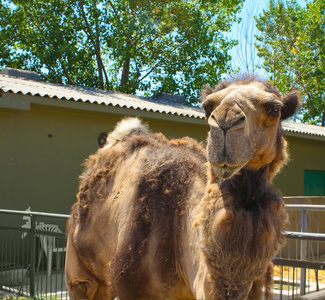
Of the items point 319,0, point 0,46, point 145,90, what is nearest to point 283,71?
point 319,0

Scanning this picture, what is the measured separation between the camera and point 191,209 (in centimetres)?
288

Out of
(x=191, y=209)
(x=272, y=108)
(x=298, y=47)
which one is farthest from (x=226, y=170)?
(x=298, y=47)

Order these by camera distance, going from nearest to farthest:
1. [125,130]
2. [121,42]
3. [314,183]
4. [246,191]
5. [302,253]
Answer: [246,191]
[125,130]
[302,253]
[314,183]
[121,42]

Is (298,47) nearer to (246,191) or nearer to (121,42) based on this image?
(121,42)

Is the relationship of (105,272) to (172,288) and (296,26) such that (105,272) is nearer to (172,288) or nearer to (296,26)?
(172,288)

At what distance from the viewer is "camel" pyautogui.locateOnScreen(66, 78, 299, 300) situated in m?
2.35

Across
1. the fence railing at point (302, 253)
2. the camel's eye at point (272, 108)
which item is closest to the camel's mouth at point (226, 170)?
the camel's eye at point (272, 108)

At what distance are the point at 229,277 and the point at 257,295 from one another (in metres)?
0.30

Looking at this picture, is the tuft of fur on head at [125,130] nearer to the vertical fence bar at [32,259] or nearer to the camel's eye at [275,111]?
the camel's eye at [275,111]

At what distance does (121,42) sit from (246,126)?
22.0 meters

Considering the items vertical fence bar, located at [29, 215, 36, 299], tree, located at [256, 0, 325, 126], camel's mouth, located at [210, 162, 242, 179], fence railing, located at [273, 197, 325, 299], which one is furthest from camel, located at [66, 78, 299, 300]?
tree, located at [256, 0, 325, 126]

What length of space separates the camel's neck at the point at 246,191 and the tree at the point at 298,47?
26.0 meters

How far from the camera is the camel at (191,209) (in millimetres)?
2346

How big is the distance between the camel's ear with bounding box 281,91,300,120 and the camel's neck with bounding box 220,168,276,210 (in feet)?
1.68
